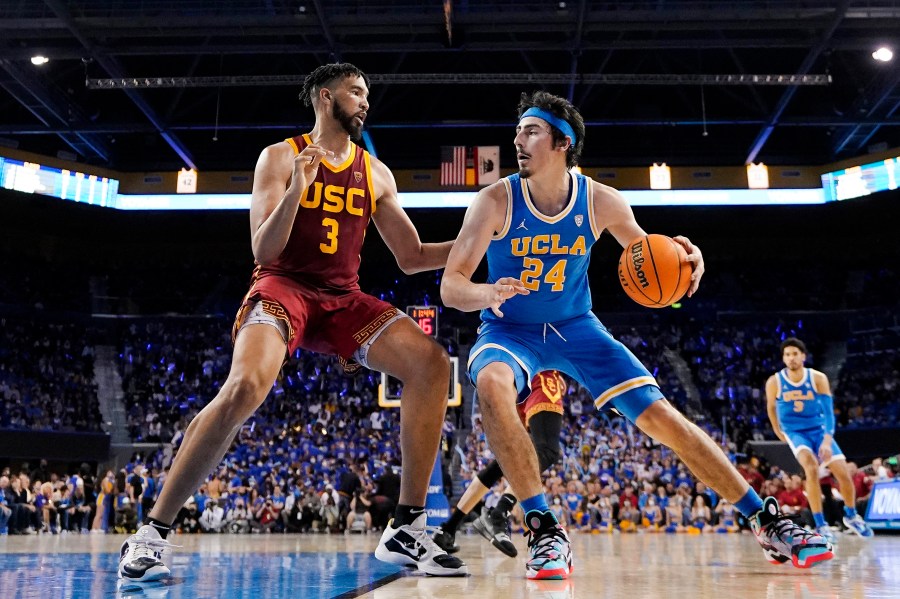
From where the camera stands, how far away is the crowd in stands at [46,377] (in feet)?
58.9

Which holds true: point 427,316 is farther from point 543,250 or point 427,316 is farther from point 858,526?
point 543,250

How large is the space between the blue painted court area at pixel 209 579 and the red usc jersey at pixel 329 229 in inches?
49.6

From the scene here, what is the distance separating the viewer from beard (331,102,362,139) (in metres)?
Result: 3.80

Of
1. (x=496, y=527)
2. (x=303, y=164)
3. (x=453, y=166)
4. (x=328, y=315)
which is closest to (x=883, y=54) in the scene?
(x=453, y=166)

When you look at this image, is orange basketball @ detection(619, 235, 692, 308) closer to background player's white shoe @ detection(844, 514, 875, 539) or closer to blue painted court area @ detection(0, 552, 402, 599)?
blue painted court area @ detection(0, 552, 402, 599)

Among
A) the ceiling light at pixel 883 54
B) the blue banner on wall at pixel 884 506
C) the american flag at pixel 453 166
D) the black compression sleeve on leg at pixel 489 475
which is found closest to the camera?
the black compression sleeve on leg at pixel 489 475

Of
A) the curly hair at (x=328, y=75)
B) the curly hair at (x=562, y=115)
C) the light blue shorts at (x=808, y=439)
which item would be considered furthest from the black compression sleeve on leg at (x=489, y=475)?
the light blue shorts at (x=808, y=439)

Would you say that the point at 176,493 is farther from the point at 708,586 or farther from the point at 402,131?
the point at 402,131

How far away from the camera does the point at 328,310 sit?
3518 millimetres

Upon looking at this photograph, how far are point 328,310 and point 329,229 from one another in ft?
1.27

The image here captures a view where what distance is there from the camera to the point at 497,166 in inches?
722

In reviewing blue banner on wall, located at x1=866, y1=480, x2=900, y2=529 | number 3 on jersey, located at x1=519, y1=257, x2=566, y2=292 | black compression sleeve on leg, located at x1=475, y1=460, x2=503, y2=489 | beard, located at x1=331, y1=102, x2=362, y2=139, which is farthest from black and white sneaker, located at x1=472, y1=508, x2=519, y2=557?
blue banner on wall, located at x1=866, y1=480, x2=900, y2=529

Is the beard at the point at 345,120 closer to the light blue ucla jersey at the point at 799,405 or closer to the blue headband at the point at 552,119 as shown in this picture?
the blue headband at the point at 552,119

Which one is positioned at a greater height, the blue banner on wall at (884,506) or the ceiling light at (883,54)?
the ceiling light at (883,54)
